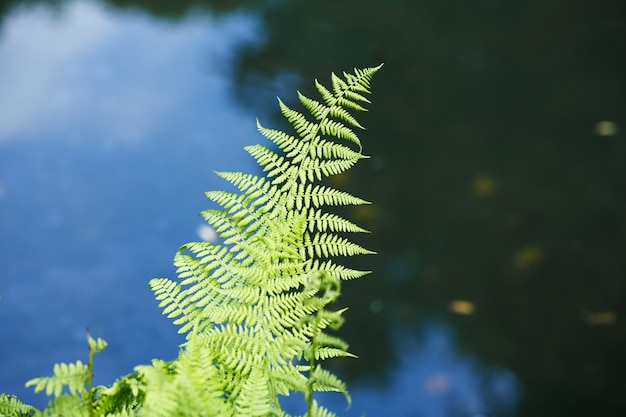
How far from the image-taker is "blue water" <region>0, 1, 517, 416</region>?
11.9 ft

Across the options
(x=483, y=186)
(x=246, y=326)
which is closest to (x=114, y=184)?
(x=483, y=186)

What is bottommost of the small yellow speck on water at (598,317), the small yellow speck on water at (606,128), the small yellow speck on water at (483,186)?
the small yellow speck on water at (598,317)

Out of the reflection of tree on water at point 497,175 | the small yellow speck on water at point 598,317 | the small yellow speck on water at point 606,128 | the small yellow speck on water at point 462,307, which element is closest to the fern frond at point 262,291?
the reflection of tree on water at point 497,175

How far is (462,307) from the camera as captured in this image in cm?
395

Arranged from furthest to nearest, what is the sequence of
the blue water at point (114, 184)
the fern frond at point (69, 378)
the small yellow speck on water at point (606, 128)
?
1. the small yellow speck on water at point (606, 128)
2. the blue water at point (114, 184)
3. the fern frond at point (69, 378)

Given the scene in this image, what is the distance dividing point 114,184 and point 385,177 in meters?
1.75

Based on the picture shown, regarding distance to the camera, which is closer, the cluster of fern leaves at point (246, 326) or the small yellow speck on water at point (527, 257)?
the cluster of fern leaves at point (246, 326)

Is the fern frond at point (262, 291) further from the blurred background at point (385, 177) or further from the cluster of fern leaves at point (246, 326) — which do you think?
the blurred background at point (385, 177)

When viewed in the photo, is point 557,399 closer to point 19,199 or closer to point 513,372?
point 513,372

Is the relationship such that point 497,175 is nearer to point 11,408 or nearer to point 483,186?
point 483,186

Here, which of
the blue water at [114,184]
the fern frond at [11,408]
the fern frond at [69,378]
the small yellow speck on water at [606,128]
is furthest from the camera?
the small yellow speck on water at [606,128]

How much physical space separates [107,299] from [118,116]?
1.61 m

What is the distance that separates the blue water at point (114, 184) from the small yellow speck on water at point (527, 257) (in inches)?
27.1

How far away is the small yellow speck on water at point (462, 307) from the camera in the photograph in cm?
393
